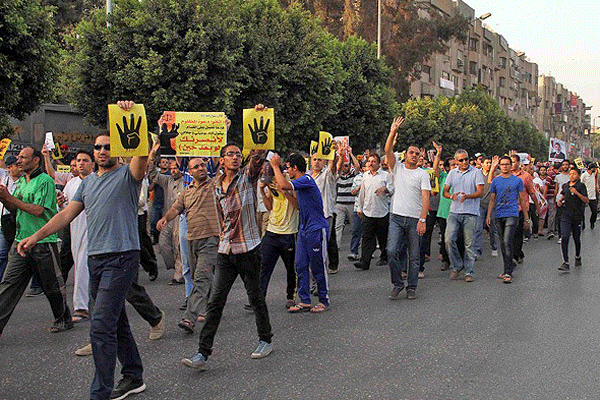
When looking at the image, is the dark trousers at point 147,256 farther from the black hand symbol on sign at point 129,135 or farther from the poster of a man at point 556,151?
the poster of a man at point 556,151

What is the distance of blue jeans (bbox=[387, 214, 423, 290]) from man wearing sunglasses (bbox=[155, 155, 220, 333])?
2488 millimetres

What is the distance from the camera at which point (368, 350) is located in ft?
18.9

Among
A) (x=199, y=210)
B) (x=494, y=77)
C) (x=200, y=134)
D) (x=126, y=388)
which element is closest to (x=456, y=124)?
(x=200, y=134)

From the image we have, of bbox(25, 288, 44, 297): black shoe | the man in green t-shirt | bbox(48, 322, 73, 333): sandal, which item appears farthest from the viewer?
bbox(25, 288, 44, 297): black shoe

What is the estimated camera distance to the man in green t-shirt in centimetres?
609

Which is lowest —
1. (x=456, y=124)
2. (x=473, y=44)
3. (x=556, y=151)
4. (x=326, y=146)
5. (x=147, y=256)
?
(x=147, y=256)

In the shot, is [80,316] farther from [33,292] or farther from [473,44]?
[473,44]

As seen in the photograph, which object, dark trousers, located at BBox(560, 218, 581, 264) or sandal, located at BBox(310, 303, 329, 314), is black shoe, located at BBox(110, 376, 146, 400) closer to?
sandal, located at BBox(310, 303, 329, 314)

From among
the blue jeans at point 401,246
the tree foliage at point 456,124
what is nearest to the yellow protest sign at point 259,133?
the blue jeans at point 401,246

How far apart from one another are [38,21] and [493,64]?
7749cm

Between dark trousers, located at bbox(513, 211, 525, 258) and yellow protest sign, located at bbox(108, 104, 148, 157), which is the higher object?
yellow protest sign, located at bbox(108, 104, 148, 157)

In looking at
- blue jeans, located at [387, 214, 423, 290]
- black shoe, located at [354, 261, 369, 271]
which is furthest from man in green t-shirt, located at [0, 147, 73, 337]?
black shoe, located at [354, 261, 369, 271]

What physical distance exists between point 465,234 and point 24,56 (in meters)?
9.02

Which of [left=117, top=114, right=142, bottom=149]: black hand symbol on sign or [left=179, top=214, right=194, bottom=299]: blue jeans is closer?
[left=117, top=114, right=142, bottom=149]: black hand symbol on sign
